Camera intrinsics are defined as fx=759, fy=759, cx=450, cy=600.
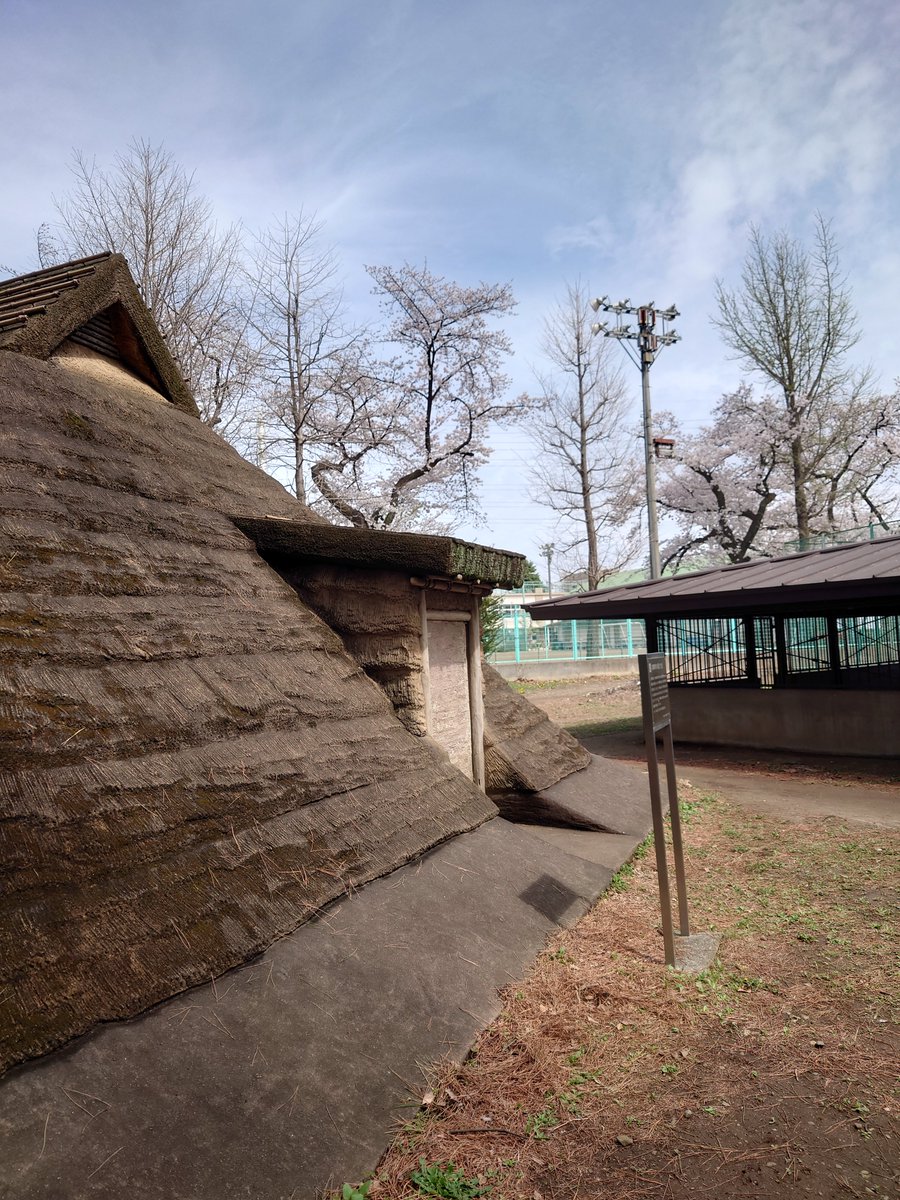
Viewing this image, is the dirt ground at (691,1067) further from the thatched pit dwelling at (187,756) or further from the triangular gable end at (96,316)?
the triangular gable end at (96,316)

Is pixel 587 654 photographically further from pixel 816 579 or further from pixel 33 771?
pixel 33 771

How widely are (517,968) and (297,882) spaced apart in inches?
53.4

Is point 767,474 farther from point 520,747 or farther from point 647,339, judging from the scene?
point 520,747

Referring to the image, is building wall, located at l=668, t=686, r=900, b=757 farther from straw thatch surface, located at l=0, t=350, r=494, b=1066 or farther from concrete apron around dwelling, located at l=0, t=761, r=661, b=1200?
concrete apron around dwelling, located at l=0, t=761, r=661, b=1200

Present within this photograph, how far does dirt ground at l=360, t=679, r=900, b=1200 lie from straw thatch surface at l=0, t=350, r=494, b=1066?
1062 mm

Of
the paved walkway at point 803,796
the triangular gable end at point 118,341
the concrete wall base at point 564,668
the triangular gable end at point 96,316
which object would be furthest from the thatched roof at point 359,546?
the concrete wall base at point 564,668

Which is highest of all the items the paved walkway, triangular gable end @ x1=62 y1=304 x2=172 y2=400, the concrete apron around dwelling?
triangular gable end @ x1=62 y1=304 x2=172 y2=400

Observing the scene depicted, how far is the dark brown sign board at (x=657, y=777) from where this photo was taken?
14.9ft

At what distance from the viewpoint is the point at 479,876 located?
4738 mm

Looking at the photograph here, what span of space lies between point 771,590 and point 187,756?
9508mm

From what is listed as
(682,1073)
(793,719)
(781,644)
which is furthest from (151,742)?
(781,644)

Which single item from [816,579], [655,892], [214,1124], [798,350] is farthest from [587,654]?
[214,1124]

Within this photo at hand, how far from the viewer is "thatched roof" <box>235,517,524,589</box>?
5.70 metres

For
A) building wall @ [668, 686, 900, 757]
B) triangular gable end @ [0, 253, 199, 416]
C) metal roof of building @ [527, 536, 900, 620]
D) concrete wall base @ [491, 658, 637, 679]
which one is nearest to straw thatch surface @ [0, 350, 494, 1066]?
triangular gable end @ [0, 253, 199, 416]
